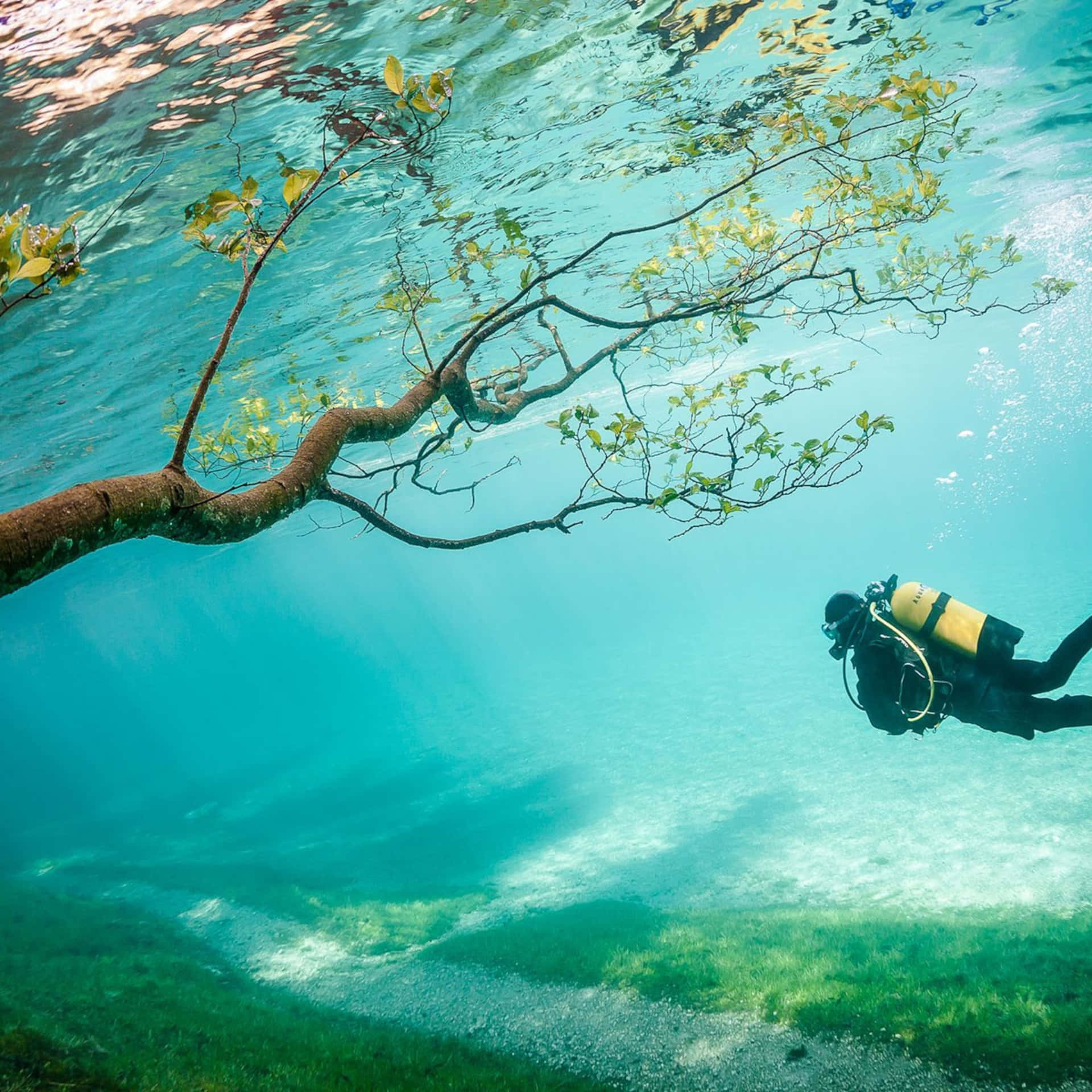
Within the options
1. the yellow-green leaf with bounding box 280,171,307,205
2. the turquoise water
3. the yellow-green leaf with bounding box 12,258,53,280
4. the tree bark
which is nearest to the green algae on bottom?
the turquoise water

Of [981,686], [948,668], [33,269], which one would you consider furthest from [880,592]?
[33,269]

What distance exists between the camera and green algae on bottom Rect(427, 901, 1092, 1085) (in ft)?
21.2

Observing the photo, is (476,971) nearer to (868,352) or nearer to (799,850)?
(799,850)

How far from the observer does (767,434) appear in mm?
4562

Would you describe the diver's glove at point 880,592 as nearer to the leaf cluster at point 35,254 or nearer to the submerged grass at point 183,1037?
the submerged grass at point 183,1037

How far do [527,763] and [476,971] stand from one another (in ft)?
51.3

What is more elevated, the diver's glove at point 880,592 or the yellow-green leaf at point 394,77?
the yellow-green leaf at point 394,77

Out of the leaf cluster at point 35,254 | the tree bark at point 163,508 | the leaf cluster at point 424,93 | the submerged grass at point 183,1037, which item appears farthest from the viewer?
the submerged grass at point 183,1037

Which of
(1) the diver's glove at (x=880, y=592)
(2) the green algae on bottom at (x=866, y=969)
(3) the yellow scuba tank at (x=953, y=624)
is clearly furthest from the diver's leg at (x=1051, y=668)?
(2) the green algae on bottom at (x=866, y=969)

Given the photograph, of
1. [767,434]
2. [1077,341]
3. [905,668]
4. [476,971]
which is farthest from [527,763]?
[1077,341]

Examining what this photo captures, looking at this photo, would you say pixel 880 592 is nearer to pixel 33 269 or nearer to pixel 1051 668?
pixel 1051 668

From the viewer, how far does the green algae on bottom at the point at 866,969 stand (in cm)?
646

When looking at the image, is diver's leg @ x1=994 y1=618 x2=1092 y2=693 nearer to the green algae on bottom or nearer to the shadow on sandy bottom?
the green algae on bottom

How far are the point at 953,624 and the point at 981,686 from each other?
0.64m
